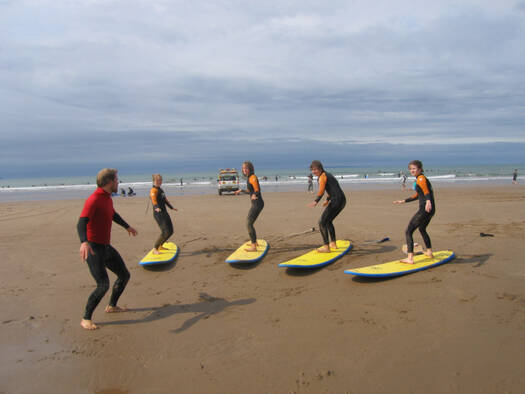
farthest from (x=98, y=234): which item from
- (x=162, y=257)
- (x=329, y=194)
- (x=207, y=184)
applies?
(x=207, y=184)

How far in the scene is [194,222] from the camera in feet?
42.9

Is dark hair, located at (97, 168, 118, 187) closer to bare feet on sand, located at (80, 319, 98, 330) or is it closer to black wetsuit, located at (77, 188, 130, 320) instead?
black wetsuit, located at (77, 188, 130, 320)

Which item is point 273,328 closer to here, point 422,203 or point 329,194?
point 329,194

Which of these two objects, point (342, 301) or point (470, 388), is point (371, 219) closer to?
point (342, 301)

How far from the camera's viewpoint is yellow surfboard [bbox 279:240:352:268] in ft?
20.7

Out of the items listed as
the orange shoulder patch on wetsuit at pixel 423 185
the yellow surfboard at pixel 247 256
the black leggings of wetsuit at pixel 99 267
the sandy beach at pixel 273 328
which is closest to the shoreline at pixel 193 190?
the yellow surfboard at pixel 247 256

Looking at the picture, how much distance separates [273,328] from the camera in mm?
4301

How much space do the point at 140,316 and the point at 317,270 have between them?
3335 mm

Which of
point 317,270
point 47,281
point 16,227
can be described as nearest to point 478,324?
point 317,270

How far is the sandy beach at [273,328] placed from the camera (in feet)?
10.8

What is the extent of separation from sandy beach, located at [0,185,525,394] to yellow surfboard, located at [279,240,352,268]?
6.5 inches

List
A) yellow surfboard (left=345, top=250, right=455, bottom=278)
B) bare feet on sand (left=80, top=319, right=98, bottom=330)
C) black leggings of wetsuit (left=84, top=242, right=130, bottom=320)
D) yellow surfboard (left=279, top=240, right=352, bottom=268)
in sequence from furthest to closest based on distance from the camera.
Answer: yellow surfboard (left=279, top=240, right=352, bottom=268) → yellow surfboard (left=345, top=250, right=455, bottom=278) → bare feet on sand (left=80, top=319, right=98, bottom=330) → black leggings of wetsuit (left=84, top=242, right=130, bottom=320)

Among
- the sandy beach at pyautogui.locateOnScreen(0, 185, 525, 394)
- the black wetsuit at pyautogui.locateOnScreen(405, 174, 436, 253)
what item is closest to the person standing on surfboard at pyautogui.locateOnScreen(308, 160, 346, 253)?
the sandy beach at pyautogui.locateOnScreen(0, 185, 525, 394)

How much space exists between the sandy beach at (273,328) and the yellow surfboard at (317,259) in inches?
6.5
